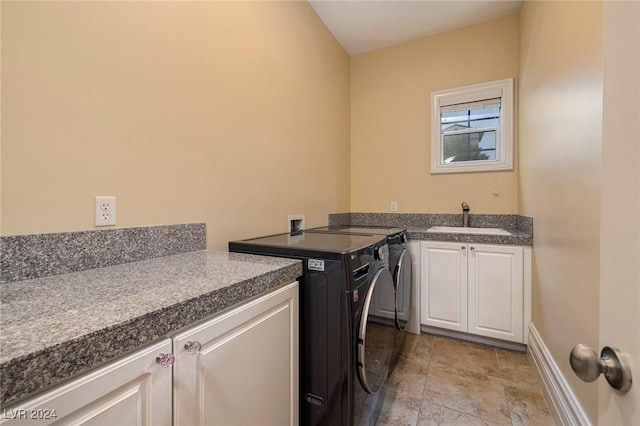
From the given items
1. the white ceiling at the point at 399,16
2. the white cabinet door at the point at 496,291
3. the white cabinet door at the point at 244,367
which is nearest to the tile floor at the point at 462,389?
the white cabinet door at the point at 496,291

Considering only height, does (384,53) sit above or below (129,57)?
above

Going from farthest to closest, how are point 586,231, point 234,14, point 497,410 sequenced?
point 234,14 → point 497,410 → point 586,231

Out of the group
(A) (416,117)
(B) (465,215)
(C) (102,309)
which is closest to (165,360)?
(C) (102,309)

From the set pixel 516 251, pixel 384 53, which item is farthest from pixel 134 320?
pixel 384 53

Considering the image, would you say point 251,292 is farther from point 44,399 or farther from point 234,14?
point 234,14

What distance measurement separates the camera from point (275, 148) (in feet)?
6.31

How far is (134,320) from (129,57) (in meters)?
1.08

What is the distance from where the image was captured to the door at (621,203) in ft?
1.21

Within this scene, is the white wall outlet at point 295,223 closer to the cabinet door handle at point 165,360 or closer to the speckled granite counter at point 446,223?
the speckled granite counter at point 446,223

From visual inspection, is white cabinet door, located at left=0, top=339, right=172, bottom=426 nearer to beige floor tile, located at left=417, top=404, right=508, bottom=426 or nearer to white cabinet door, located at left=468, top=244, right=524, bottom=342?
beige floor tile, located at left=417, top=404, right=508, bottom=426

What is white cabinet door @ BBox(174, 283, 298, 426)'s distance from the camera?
0.67 meters

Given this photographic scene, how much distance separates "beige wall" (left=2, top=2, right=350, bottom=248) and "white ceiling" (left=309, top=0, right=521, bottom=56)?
0.40 metres

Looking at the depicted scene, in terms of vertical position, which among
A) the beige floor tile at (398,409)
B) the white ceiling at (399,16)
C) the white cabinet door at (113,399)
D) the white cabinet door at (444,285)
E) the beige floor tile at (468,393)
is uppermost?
the white ceiling at (399,16)

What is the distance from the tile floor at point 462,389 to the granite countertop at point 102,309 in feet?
3.72
